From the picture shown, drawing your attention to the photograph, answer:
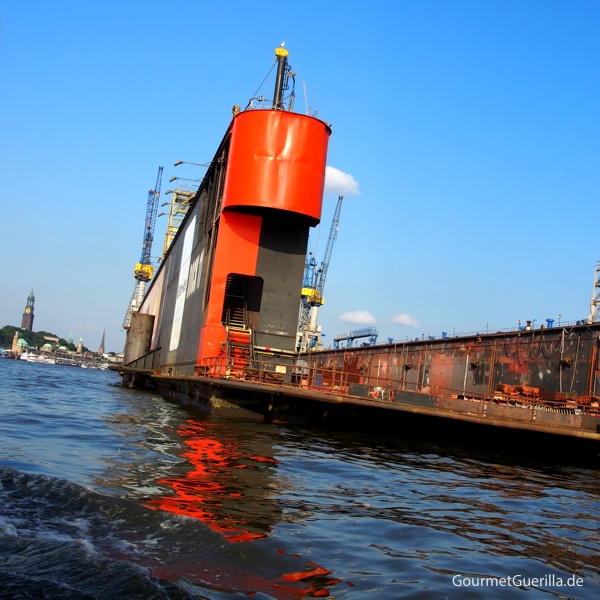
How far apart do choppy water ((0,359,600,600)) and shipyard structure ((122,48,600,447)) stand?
4.92 metres

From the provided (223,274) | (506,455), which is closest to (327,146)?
(223,274)

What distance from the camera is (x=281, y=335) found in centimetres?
2191

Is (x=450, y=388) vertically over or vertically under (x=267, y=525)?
over

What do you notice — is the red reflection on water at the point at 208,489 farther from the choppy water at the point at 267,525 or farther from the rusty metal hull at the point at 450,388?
the rusty metal hull at the point at 450,388

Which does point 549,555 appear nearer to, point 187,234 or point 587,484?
point 587,484

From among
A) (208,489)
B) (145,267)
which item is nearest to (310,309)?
(145,267)

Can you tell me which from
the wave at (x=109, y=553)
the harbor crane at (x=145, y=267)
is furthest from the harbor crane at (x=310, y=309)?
the wave at (x=109, y=553)

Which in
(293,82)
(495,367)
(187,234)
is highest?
(293,82)

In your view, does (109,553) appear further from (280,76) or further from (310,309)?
(310,309)

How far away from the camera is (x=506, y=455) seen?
16.5 metres

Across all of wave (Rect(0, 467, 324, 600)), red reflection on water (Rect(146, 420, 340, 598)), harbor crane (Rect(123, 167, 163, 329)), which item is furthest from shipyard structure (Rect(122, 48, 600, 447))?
harbor crane (Rect(123, 167, 163, 329))

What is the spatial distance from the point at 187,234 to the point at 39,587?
29301 mm

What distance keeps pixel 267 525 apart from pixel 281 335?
15.5 m

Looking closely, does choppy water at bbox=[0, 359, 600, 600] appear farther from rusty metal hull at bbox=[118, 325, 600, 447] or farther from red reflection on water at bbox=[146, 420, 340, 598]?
rusty metal hull at bbox=[118, 325, 600, 447]
